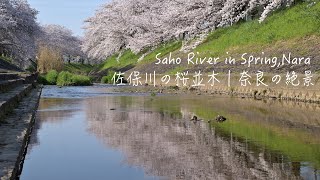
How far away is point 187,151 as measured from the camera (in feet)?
22.5

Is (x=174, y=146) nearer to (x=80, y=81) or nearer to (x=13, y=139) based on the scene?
(x=13, y=139)

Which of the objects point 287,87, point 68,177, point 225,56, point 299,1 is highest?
point 299,1

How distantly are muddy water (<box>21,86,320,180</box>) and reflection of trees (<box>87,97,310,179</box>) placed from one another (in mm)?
10

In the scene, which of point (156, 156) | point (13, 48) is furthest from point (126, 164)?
point (13, 48)

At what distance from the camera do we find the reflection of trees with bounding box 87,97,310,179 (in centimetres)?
557

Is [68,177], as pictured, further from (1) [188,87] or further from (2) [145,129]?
(1) [188,87]

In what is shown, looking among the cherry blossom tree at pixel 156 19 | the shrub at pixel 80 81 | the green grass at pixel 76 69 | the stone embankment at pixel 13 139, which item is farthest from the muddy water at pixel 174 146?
the green grass at pixel 76 69

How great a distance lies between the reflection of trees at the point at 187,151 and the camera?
557 cm

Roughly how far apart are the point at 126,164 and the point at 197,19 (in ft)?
47.1

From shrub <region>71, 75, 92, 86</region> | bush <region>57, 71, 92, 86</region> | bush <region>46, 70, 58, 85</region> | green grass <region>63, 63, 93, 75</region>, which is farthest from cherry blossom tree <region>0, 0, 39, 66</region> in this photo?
green grass <region>63, 63, 93, 75</region>

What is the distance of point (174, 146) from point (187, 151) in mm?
430

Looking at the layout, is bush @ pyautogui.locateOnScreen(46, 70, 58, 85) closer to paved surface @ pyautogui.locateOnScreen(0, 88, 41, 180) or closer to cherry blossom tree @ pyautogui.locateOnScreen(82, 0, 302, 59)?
cherry blossom tree @ pyautogui.locateOnScreen(82, 0, 302, 59)

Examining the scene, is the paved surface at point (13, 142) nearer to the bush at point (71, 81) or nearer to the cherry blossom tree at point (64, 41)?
the bush at point (71, 81)

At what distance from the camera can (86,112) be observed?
12.8 metres
